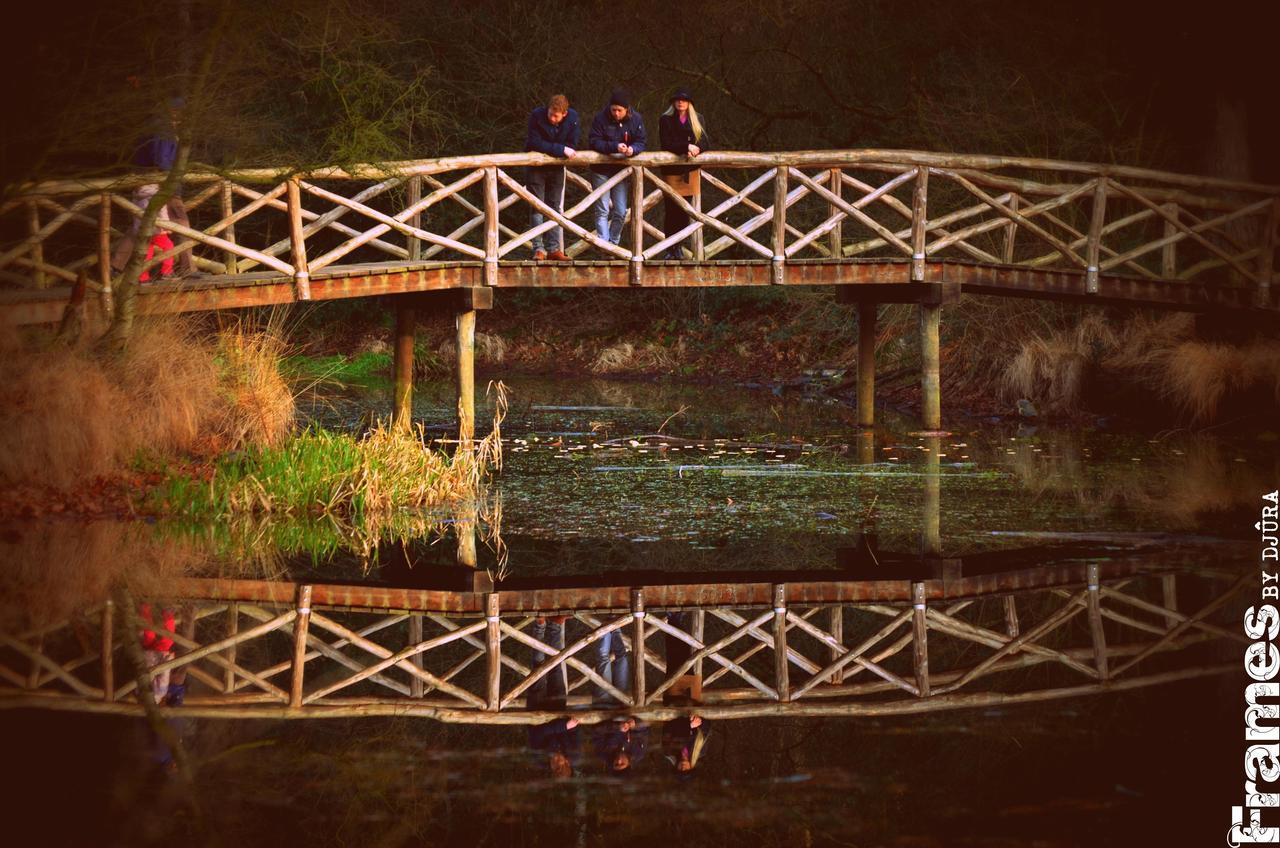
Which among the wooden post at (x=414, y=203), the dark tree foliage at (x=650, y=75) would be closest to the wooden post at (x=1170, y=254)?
the dark tree foliage at (x=650, y=75)

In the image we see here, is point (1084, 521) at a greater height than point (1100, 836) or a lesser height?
greater

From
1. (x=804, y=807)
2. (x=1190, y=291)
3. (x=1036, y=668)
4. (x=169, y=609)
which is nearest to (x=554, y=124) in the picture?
(x=1190, y=291)

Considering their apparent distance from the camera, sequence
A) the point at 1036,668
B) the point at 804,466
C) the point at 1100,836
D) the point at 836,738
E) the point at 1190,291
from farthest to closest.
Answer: the point at 1190,291 < the point at 804,466 < the point at 1036,668 < the point at 836,738 < the point at 1100,836

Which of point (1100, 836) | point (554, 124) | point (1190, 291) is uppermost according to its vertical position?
point (554, 124)

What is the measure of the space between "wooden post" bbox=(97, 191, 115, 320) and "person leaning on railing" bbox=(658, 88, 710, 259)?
476cm

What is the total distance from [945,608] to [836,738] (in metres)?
2.19

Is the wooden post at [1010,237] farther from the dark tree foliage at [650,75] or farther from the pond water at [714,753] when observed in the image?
the pond water at [714,753]

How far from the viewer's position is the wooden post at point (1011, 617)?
7.63 meters

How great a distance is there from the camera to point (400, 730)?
6121 millimetres

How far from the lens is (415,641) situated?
7555 millimetres

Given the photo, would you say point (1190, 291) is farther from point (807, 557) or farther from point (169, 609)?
point (169, 609)

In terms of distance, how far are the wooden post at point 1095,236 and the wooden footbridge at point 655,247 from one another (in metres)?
0.02

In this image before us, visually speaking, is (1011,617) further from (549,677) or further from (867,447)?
(867,447)

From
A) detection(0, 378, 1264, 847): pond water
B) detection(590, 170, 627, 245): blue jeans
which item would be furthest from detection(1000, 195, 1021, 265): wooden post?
detection(0, 378, 1264, 847): pond water
